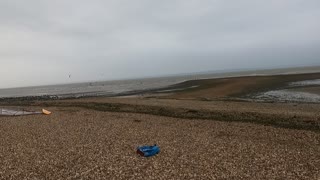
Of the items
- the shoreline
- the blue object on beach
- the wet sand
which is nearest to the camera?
the wet sand

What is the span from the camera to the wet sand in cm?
1177

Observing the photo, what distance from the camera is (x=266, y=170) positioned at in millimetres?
11539

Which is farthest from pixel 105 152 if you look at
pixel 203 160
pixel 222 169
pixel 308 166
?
pixel 308 166

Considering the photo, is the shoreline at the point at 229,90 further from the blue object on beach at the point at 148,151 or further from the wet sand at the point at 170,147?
the blue object on beach at the point at 148,151

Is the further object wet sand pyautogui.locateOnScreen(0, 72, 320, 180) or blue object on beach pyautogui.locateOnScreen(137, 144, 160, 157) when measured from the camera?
blue object on beach pyautogui.locateOnScreen(137, 144, 160, 157)

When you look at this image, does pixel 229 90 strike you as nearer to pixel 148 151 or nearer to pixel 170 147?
pixel 170 147

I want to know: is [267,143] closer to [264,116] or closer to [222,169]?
[222,169]

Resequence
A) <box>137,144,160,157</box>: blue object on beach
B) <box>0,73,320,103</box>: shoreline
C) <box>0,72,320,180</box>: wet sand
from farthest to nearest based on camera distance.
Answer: <box>0,73,320,103</box>: shoreline, <box>137,144,160,157</box>: blue object on beach, <box>0,72,320,180</box>: wet sand

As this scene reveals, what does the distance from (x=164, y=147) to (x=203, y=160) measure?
2809mm

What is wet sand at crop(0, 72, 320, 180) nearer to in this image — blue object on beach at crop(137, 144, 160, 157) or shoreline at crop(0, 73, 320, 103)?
blue object on beach at crop(137, 144, 160, 157)

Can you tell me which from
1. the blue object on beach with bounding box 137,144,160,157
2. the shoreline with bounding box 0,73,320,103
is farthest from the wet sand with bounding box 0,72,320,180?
the shoreline with bounding box 0,73,320,103

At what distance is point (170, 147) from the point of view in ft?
50.3

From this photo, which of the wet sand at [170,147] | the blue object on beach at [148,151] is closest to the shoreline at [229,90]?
the wet sand at [170,147]

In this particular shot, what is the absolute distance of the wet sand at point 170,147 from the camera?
38.6 feet
